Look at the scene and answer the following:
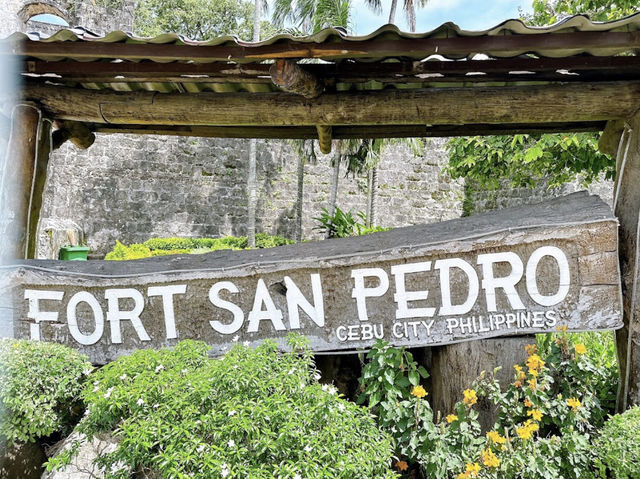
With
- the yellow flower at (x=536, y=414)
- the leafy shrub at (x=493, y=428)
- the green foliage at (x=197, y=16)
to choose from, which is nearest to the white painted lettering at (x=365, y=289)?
the leafy shrub at (x=493, y=428)

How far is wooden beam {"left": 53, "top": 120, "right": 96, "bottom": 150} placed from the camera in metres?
4.73

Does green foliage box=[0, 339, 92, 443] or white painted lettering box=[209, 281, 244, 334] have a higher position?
white painted lettering box=[209, 281, 244, 334]

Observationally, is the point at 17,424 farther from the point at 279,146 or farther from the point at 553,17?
the point at 279,146

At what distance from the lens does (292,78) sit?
355 cm

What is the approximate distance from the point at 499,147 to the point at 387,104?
3984 millimetres

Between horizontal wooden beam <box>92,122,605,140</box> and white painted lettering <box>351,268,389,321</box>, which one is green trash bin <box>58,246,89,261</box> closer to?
horizontal wooden beam <box>92,122,605,140</box>

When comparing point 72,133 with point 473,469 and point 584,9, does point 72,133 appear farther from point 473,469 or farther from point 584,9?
point 584,9

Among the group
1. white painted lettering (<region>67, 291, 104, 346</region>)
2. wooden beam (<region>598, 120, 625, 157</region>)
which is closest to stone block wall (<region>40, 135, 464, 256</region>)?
white painted lettering (<region>67, 291, 104, 346</region>)

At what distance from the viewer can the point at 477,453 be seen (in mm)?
3018

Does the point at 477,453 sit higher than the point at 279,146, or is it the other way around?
the point at 279,146

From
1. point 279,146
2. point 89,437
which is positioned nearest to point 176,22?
point 279,146

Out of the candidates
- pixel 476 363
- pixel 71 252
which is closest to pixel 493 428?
pixel 476 363

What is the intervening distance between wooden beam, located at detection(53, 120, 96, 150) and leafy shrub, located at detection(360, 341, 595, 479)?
3190mm

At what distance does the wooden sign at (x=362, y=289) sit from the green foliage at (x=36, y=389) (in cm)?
55
